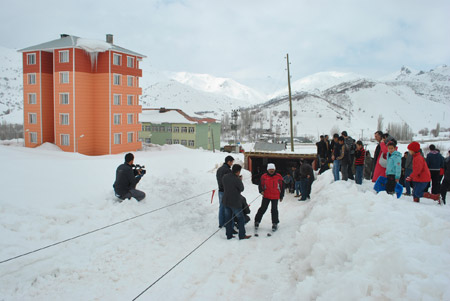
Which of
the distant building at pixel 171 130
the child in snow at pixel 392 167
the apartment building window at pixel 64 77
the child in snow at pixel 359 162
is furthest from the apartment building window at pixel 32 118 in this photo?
the child in snow at pixel 392 167

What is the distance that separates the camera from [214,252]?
708 cm

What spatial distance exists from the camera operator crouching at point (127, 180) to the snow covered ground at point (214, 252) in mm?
324

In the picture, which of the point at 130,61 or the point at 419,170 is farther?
the point at 130,61

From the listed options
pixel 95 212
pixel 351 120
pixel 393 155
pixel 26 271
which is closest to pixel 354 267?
pixel 393 155

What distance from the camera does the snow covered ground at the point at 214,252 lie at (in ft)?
13.2

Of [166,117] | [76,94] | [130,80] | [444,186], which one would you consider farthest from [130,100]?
[444,186]

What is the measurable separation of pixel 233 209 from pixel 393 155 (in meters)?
4.33

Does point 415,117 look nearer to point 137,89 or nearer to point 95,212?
point 137,89

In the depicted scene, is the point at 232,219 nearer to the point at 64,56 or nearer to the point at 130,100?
the point at 64,56

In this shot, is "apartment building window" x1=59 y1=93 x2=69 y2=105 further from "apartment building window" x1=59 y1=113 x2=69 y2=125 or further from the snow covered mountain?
the snow covered mountain

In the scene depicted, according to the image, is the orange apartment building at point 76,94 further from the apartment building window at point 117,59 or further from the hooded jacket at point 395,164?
the hooded jacket at point 395,164

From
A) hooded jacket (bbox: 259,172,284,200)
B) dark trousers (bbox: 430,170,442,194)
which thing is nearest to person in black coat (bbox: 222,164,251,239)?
hooded jacket (bbox: 259,172,284,200)

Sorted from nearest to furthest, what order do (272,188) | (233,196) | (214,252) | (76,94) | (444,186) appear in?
1. (214,252)
2. (233,196)
3. (272,188)
4. (444,186)
5. (76,94)

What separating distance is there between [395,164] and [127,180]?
24.5 ft
